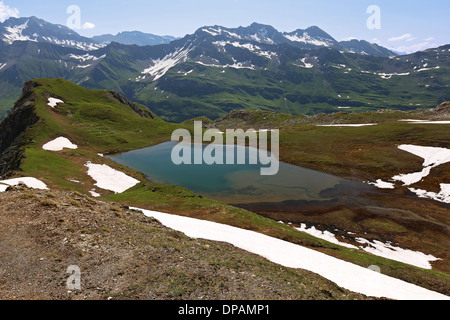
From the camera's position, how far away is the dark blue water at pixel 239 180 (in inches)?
2306

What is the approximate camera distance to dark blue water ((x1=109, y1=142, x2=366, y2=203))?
2306 inches

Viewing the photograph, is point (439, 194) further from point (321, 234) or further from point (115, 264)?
point (115, 264)

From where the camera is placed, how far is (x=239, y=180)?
67625 mm

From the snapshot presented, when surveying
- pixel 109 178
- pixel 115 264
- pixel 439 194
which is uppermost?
pixel 115 264

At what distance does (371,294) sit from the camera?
63.9 feet

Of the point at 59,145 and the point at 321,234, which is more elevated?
the point at 59,145

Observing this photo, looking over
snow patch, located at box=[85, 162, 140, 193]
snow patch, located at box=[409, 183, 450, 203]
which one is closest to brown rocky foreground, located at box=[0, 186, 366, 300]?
snow patch, located at box=[85, 162, 140, 193]

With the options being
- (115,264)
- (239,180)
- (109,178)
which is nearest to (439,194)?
(239,180)

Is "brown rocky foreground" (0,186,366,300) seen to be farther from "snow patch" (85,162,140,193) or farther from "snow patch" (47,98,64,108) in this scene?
"snow patch" (47,98,64,108)

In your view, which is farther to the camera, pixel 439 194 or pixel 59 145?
pixel 59 145

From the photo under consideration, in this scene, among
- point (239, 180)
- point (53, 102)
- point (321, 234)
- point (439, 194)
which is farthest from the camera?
point (53, 102)

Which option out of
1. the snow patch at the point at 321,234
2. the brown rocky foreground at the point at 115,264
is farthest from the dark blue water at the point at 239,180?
the brown rocky foreground at the point at 115,264

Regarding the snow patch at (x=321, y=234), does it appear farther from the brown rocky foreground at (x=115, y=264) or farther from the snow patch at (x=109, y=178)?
the snow patch at (x=109, y=178)
